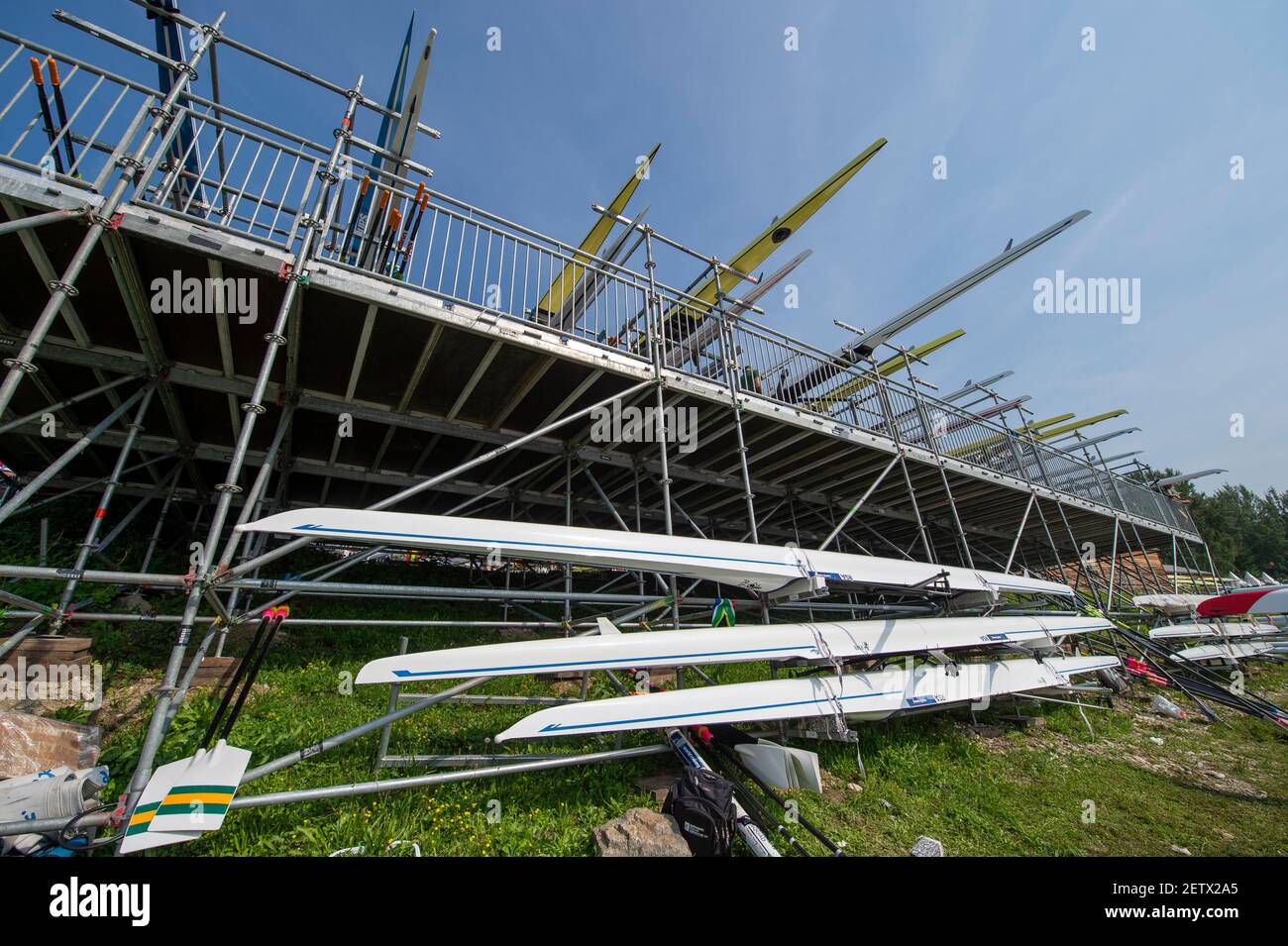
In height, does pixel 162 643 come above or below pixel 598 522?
below

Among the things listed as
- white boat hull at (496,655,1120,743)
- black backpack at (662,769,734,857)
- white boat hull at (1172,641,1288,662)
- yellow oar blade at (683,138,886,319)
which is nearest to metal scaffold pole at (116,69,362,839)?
white boat hull at (496,655,1120,743)

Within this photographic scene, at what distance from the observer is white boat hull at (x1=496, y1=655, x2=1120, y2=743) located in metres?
3.34

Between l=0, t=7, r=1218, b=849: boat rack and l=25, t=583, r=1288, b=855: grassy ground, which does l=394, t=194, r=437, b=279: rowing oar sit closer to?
l=0, t=7, r=1218, b=849: boat rack

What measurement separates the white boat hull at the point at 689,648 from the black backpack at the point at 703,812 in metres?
0.92

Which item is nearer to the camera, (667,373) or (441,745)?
(441,745)

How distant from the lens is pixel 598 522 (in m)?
10.5

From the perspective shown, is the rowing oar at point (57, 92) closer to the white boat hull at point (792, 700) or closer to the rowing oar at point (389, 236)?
the rowing oar at point (389, 236)

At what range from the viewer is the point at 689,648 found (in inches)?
157
